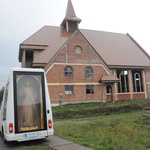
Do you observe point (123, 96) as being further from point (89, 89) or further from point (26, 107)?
point (26, 107)

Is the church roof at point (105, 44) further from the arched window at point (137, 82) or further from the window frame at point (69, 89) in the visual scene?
the window frame at point (69, 89)

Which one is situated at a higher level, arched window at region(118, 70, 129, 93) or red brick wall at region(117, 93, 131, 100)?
arched window at region(118, 70, 129, 93)

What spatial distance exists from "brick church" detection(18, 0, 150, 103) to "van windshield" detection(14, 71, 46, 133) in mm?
16775

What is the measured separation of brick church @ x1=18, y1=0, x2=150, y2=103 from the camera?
85.9ft

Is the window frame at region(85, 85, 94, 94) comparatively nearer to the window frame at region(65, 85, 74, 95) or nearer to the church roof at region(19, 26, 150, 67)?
the window frame at region(65, 85, 74, 95)

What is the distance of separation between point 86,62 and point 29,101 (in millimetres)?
19606

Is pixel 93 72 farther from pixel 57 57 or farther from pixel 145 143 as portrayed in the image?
pixel 145 143

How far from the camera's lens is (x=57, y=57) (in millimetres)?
25969

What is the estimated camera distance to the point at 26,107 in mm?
8344

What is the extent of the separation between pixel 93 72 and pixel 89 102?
13.4 feet

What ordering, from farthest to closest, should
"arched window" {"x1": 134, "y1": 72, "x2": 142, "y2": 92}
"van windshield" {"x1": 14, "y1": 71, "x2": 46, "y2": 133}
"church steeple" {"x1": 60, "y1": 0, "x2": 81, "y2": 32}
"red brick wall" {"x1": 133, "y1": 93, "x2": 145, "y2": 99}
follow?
"church steeple" {"x1": 60, "y1": 0, "x2": 81, "y2": 32}
"arched window" {"x1": 134, "y1": 72, "x2": 142, "y2": 92}
"red brick wall" {"x1": 133, "y1": 93, "x2": 145, "y2": 99}
"van windshield" {"x1": 14, "y1": 71, "x2": 46, "y2": 133}

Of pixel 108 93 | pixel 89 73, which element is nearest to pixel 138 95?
pixel 108 93

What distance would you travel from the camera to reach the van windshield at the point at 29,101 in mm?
8164

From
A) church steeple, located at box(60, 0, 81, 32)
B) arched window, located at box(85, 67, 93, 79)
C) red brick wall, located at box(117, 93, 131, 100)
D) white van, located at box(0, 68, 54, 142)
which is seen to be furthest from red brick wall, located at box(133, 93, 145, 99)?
white van, located at box(0, 68, 54, 142)
